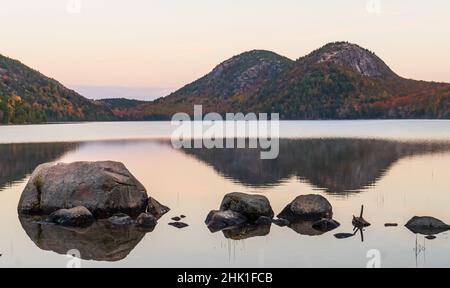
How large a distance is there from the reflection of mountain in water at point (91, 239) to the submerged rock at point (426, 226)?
41.3 feet

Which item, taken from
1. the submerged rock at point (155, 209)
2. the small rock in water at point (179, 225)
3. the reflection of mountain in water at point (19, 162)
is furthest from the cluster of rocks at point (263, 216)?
the reflection of mountain in water at point (19, 162)

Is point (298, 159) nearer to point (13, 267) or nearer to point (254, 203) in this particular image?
point (254, 203)

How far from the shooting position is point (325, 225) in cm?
2744

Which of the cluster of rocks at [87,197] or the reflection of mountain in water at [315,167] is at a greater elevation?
the cluster of rocks at [87,197]

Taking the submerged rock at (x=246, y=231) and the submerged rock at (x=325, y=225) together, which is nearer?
the submerged rock at (x=246, y=231)

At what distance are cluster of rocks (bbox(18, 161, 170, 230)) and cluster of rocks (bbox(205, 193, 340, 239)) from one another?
11.6ft

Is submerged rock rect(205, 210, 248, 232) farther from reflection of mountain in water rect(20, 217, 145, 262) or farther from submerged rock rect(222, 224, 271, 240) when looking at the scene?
reflection of mountain in water rect(20, 217, 145, 262)

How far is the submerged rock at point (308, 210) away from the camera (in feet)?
96.2

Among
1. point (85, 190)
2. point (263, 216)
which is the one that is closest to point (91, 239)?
point (85, 190)

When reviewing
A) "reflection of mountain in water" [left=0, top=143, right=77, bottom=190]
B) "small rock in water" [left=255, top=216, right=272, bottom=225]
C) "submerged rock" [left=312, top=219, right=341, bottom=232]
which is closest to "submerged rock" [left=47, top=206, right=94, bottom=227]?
"small rock in water" [left=255, top=216, right=272, bottom=225]

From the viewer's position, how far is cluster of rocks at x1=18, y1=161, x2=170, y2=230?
28.8 m

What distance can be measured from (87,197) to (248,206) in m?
8.41

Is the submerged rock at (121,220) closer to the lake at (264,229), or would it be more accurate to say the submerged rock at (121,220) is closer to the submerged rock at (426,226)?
the lake at (264,229)

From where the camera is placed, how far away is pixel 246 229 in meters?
27.3
